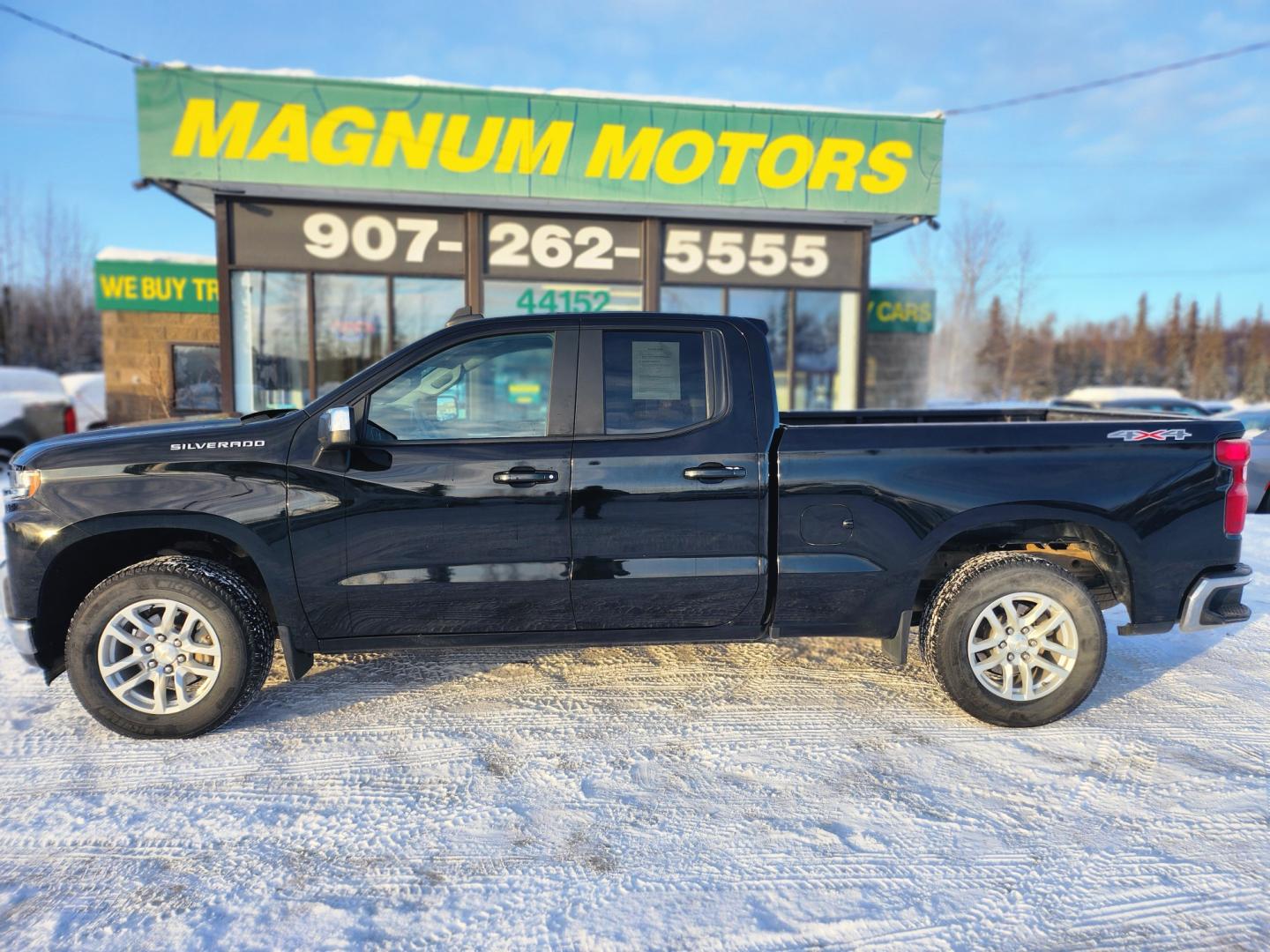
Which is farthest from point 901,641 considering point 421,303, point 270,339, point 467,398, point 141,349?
point 141,349

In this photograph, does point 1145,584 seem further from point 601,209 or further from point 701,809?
point 601,209

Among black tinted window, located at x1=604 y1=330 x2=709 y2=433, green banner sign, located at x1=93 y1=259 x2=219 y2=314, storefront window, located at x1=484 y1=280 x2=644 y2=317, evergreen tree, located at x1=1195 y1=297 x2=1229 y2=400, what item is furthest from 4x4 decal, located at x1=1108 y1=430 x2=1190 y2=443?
evergreen tree, located at x1=1195 y1=297 x2=1229 y2=400

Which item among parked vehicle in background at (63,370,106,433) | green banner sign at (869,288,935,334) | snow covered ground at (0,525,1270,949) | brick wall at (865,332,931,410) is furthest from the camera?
parked vehicle in background at (63,370,106,433)

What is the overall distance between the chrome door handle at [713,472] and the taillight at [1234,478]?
2.22 m

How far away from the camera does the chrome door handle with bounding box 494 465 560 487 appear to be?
335 centimetres

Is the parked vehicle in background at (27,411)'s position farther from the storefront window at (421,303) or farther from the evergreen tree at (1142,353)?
the evergreen tree at (1142,353)

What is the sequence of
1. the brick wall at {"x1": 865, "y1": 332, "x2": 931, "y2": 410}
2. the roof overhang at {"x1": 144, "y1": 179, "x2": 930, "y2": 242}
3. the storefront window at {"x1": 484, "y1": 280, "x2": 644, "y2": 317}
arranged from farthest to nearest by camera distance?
the brick wall at {"x1": 865, "y1": 332, "x2": 931, "y2": 410} → the storefront window at {"x1": 484, "y1": 280, "x2": 644, "y2": 317} → the roof overhang at {"x1": 144, "y1": 179, "x2": 930, "y2": 242}

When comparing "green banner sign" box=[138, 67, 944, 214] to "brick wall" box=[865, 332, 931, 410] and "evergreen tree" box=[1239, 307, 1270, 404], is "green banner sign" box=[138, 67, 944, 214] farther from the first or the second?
"evergreen tree" box=[1239, 307, 1270, 404]

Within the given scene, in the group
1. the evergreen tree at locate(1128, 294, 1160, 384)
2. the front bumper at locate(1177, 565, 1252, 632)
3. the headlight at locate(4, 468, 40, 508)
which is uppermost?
the evergreen tree at locate(1128, 294, 1160, 384)

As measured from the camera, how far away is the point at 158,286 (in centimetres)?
1293

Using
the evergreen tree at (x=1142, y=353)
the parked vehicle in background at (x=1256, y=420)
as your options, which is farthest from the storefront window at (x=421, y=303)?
the evergreen tree at (x=1142, y=353)

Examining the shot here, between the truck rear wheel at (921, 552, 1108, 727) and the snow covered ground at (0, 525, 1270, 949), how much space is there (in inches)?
5.7

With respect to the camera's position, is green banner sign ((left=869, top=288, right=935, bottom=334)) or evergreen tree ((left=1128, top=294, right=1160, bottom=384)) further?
evergreen tree ((left=1128, top=294, right=1160, bottom=384))

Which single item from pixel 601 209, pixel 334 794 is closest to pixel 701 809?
pixel 334 794
